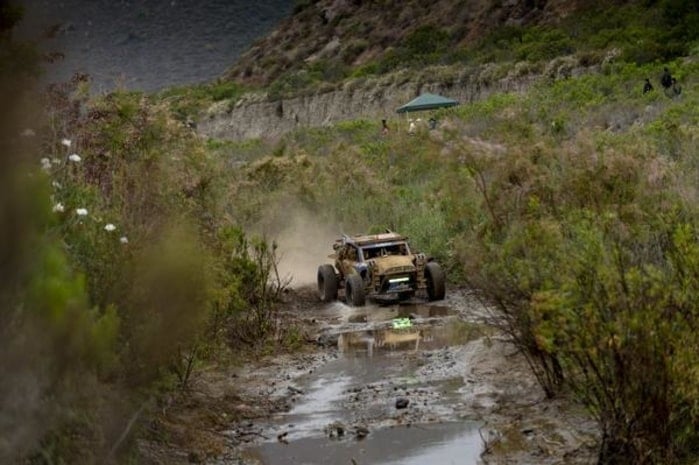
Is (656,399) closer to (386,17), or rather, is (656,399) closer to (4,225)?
(4,225)

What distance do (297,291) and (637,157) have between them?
34.9ft


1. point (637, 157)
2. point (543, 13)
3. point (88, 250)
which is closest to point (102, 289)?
point (88, 250)

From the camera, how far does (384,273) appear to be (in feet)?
65.6

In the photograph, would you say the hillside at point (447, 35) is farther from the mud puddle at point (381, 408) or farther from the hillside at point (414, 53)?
the mud puddle at point (381, 408)

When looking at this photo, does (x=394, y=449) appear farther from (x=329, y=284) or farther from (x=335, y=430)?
(x=329, y=284)

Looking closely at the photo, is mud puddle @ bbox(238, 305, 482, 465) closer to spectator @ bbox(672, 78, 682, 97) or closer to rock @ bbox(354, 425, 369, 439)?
rock @ bbox(354, 425, 369, 439)

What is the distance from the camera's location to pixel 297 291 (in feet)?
76.9

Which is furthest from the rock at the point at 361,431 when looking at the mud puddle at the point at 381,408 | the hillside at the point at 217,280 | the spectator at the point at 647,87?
the spectator at the point at 647,87

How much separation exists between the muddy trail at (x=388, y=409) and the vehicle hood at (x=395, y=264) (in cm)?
242

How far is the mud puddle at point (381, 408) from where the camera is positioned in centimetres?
1059

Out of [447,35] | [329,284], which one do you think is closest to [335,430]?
[329,284]

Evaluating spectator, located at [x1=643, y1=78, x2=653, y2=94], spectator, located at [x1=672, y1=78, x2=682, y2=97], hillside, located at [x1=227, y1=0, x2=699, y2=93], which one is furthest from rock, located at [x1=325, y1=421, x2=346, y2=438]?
hillside, located at [x1=227, y1=0, x2=699, y2=93]

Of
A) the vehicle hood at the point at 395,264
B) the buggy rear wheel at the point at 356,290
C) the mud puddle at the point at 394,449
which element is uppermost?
the vehicle hood at the point at 395,264

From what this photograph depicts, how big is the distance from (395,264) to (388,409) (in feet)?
26.4
